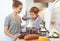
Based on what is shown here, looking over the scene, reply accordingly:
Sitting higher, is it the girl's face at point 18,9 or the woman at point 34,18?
the girl's face at point 18,9

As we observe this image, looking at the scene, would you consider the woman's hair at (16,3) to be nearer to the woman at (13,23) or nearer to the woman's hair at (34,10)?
the woman at (13,23)

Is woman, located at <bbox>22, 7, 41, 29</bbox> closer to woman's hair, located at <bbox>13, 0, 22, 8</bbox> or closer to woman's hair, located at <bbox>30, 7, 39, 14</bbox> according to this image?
woman's hair, located at <bbox>30, 7, 39, 14</bbox>

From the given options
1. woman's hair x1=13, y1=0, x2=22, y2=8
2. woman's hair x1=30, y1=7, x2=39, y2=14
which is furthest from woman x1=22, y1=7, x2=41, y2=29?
woman's hair x1=13, y1=0, x2=22, y2=8

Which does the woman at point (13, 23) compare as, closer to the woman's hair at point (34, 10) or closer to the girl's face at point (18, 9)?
the girl's face at point (18, 9)

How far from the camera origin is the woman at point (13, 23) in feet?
3.58

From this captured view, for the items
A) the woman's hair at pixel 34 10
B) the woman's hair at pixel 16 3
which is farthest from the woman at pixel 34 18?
the woman's hair at pixel 16 3

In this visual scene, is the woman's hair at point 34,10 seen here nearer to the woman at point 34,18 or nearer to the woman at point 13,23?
the woman at point 34,18

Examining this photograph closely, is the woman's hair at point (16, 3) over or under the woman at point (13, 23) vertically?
over

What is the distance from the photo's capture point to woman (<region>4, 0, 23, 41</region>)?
1.09 meters

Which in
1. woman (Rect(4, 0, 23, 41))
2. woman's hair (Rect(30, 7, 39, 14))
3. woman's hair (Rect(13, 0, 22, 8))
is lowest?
woman (Rect(4, 0, 23, 41))

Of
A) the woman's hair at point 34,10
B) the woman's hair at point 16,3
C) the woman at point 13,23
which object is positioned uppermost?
the woman's hair at point 16,3

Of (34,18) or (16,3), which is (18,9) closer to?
(16,3)

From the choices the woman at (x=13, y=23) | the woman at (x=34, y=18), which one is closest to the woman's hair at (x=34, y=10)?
the woman at (x=34, y=18)

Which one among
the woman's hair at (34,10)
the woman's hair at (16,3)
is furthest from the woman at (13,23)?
the woman's hair at (34,10)
